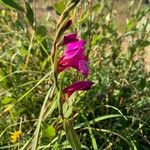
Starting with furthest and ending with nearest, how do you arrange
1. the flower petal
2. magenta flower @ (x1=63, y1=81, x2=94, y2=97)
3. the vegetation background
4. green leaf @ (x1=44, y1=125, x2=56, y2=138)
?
the vegetation background < green leaf @ (x1=44, y1=125, x2=56, y2=138) < magenta flower @ (x1=63, y1=81, x2=94, y2=97) < the flower petal

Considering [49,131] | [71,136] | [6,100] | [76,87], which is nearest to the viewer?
[71,136]

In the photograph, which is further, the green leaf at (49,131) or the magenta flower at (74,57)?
the green leaf at (49,131)

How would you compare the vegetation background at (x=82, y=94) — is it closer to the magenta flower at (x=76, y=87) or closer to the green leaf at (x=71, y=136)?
the magenta flower at (x=76, y=87)

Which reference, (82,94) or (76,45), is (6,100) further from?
(76,45)

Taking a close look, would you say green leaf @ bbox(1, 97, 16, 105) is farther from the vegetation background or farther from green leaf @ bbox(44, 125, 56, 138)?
green leaf @ bbox(44, 125, 56, 138)

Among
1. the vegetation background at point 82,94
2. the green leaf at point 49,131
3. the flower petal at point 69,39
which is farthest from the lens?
the vegetation background at point 82,94

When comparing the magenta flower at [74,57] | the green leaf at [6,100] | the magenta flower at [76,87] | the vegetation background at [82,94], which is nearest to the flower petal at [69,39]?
the magenta flower at [74,57]

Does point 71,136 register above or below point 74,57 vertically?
below

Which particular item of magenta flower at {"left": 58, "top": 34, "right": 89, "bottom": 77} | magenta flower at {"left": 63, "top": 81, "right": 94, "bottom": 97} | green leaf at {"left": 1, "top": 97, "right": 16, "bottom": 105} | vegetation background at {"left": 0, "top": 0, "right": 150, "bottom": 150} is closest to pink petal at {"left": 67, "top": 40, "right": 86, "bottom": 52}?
magenta flower at {"left": 58, "top": 34, "right": 89, "bottom": 77}

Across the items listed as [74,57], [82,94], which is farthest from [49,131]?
[74,57]

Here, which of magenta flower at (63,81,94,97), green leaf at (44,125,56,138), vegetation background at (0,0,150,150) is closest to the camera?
magenta flower at (63,81,94,97)

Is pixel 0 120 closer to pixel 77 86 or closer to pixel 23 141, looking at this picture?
pixel 23 141
